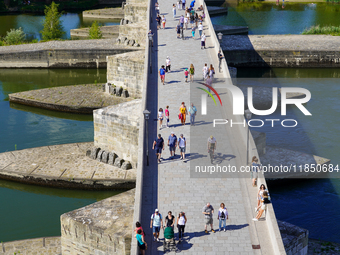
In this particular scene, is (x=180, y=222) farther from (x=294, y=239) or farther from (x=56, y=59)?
(x=56, y=59)

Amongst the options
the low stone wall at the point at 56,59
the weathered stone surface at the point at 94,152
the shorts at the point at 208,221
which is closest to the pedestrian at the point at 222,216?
the shorts at the point at 208,221

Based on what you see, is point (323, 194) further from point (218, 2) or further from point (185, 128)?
point (218, 2)

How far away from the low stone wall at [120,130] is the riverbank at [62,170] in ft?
3.00

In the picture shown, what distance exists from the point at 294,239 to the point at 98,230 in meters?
6.82

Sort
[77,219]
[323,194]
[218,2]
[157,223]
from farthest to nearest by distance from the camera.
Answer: [218,2] → [323,194] → [77,219] → [157,223]

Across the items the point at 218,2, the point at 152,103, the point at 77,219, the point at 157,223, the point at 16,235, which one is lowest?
the point at 16,235

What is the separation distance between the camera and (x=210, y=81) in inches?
1043

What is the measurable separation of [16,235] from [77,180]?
430cm

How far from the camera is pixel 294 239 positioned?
17781 mm

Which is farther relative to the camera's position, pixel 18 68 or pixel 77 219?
pixel 18 68

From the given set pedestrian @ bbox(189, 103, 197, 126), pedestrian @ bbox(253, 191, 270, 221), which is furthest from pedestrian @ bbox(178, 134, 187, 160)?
pedestrian @ bbox(253, 191, 270, 221)

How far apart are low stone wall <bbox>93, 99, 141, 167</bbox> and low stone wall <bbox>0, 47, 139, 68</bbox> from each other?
19.5m

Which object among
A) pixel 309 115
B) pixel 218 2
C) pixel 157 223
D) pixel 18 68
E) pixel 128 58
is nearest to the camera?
pixel 157 223

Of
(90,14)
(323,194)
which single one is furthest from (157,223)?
(90,14)
